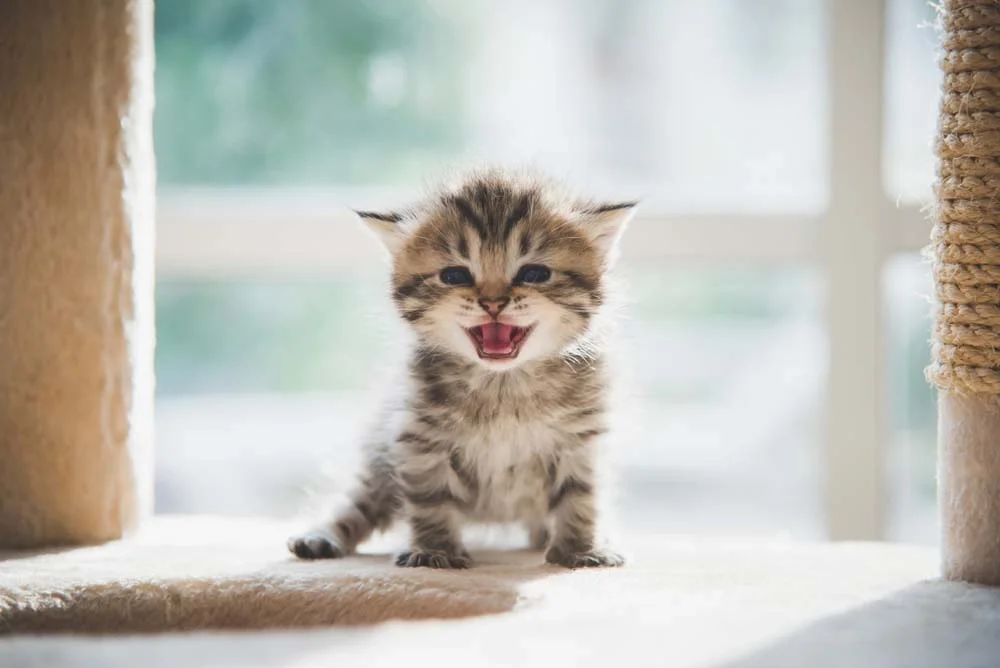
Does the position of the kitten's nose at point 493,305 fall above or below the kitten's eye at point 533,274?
below

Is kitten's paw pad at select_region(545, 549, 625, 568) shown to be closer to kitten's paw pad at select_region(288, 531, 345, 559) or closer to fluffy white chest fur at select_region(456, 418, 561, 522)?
fluffy white chest fur at select_region(456, 418, 561, 522)

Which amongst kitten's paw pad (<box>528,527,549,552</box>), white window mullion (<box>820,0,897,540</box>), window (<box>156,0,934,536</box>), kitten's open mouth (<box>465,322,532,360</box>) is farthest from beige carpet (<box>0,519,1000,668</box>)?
window (<box>156,0,934,536</box>)

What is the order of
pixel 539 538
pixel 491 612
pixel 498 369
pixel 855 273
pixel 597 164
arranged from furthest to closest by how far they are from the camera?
pixel 597 164
pixel 855 273
pixel 539 538
pixel 498 369
pixel 491 612

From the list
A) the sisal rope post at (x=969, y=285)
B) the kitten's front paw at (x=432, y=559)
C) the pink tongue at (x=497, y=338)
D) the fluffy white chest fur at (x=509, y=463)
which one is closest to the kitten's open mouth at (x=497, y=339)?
the pink tongue at (x=497, y=338)

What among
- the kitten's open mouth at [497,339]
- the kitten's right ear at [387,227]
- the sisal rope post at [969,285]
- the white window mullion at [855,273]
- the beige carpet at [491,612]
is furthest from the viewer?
the white window mullion at [855,273]

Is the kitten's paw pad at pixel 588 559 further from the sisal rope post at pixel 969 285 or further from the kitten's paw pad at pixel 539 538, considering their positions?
the sisal rope post at pixel 969 285

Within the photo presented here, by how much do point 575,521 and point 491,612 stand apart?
30 centimetres

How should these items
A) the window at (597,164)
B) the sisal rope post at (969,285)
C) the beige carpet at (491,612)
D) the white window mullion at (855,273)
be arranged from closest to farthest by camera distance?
the beige carpet at (491,612)
the sisal rope post at (969,285)
the white window mullion at (855,273)
the window at (597,164)

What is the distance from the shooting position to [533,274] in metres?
1.36

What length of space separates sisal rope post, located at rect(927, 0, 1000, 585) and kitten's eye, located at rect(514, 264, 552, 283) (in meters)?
0.50

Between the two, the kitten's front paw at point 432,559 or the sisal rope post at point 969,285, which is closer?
the sisal rope post at point 969,285

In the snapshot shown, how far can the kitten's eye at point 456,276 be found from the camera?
1.36 m

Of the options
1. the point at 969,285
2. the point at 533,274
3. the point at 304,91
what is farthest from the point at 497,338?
the point at 304,91

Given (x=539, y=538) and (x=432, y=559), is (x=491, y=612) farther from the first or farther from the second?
(x=539, y=538)
